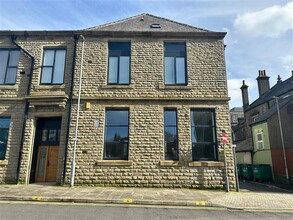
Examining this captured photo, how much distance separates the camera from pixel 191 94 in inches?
438

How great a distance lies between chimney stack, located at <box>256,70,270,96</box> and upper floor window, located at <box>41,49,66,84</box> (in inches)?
956

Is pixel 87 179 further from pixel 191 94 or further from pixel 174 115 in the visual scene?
pixel 191 94

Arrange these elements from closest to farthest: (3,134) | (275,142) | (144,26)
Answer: (3,134), (144,26), (275,142)

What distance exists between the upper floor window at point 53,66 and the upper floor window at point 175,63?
615 cm

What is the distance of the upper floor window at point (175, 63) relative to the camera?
38.0 feet

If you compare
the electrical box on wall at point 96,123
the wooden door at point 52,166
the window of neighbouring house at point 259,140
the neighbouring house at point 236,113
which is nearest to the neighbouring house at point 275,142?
the window of neighbouring house at point 259,140

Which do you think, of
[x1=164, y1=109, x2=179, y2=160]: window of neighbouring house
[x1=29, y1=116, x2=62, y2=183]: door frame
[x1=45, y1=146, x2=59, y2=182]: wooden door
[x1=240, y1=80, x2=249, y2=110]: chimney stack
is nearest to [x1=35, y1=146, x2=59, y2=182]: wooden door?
[x1=45, y1=146, x2=59, y2=182]: wooden door

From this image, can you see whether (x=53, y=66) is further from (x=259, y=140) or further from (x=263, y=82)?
(x=263, y=82)

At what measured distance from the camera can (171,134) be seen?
1073 centimetres

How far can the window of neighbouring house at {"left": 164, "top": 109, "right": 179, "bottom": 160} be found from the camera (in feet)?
34.3

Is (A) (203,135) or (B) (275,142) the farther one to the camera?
(B) (275,142)

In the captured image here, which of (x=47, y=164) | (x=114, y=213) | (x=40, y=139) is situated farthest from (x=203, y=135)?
(x=40, y=139)

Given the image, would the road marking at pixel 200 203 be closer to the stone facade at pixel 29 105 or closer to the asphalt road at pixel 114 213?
the asphalt road at pixel 114 213

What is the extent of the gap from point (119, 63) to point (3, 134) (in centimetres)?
757
